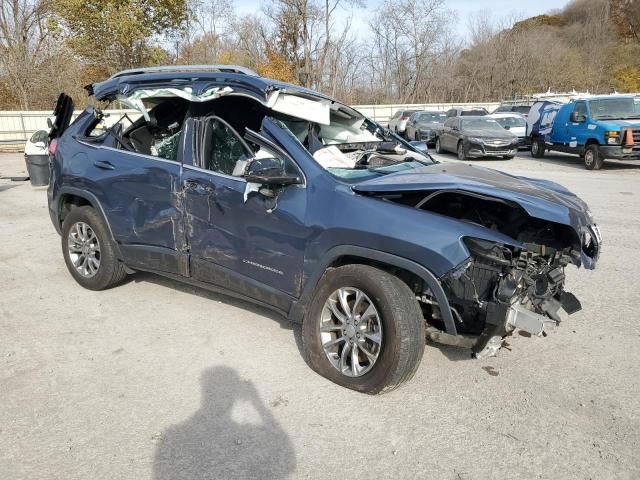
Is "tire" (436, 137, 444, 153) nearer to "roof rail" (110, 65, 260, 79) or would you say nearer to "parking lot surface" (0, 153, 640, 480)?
"parking lot surface" (0, 153, 640, 480)

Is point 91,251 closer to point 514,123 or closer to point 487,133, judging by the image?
point 487,133

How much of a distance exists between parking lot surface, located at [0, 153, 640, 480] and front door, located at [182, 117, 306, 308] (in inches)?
19.9

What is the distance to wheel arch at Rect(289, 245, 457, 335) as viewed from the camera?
3027mm

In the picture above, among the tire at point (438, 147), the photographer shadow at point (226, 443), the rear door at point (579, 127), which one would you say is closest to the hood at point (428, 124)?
the tire at point (438, 147)

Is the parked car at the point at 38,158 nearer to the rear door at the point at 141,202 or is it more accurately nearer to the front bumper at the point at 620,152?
the rear door at the point at 141,202

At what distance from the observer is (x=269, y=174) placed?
Result: 3451mm

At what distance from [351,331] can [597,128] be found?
14102mm

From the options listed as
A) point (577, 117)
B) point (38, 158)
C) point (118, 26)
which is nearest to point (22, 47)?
point (118, 26)

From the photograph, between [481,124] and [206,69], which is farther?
[481,124]

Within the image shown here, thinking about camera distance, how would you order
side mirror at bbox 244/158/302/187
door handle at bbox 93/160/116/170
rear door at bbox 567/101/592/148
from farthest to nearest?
rear door at bbox 567/101/592/148 < door handle at bbox 93/160/116/170 < side mirror at bbox 244/158/302/187

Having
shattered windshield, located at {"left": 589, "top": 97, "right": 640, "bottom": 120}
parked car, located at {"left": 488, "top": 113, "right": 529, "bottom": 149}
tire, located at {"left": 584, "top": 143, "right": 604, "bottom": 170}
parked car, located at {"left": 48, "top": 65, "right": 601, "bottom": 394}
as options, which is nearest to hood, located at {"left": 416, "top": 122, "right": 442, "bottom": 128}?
parked car, located at {"left": 488, "top": 113, "right": 529, "bottom": 149}

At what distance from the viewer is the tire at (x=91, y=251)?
15.8ft

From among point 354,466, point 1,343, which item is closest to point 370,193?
point 354,466

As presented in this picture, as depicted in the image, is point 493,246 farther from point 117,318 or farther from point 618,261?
point 618,261
